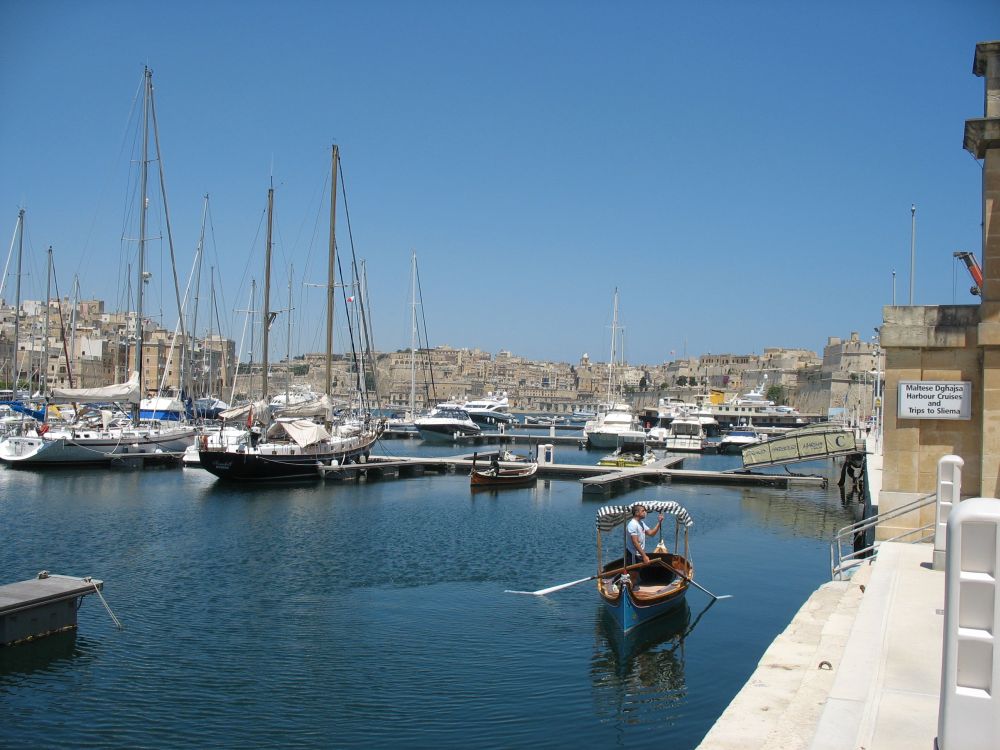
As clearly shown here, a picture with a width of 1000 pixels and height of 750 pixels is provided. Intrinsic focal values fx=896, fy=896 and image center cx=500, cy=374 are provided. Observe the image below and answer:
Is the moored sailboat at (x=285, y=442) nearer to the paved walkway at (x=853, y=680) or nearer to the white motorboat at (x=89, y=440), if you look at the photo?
the white motorboat at (x=89, y=440)

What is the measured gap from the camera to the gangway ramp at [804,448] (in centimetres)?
3325

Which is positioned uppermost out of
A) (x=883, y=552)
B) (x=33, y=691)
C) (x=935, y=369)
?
(x=935, y=369)

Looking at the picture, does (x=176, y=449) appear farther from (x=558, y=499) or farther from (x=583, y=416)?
(x=583, y=416)

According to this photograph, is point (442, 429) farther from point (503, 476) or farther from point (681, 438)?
point (503, 476)

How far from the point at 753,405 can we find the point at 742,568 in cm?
8707

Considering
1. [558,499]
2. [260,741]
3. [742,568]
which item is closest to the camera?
[260,741]

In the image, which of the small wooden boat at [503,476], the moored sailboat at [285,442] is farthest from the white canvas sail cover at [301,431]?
the small wooden boat at [503,476]

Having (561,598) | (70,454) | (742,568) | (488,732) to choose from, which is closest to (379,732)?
(488,732)

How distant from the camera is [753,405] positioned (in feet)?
336

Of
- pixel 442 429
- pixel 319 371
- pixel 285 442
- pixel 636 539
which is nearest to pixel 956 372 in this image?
pixel 636 539

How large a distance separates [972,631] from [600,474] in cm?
Answer: 3208

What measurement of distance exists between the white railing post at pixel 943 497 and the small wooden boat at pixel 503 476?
22517mm

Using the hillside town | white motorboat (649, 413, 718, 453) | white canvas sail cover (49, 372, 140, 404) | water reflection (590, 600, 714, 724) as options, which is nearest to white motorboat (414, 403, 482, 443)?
the hillside town

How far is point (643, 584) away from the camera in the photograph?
46.2ft
